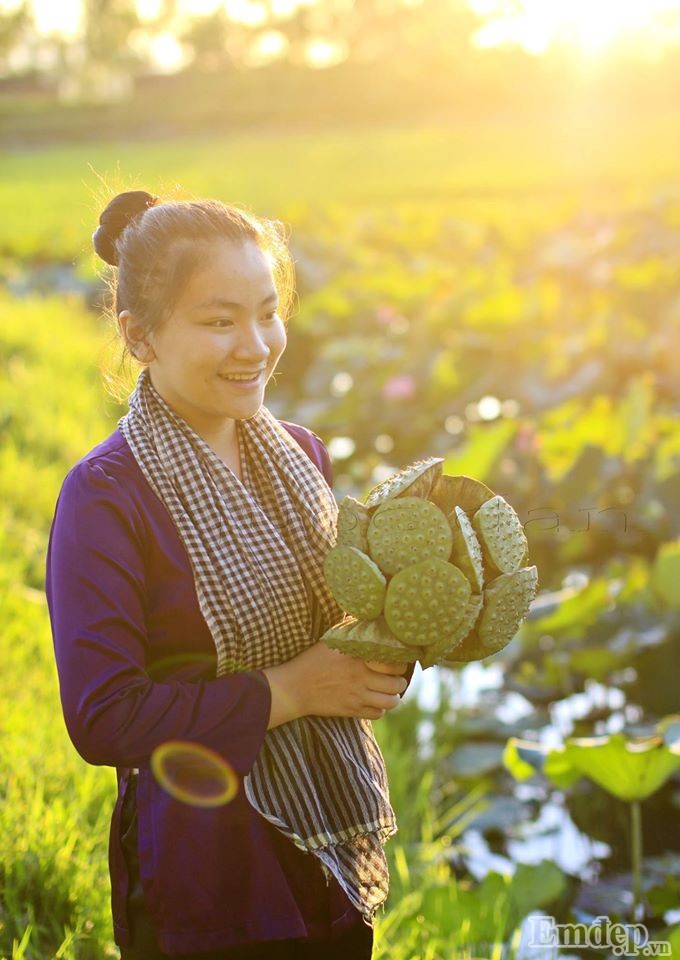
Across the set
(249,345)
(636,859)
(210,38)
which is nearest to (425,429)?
(636,859)

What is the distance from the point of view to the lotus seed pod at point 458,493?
129 centimetres

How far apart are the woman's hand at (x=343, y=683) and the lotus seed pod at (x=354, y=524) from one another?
0.47ft

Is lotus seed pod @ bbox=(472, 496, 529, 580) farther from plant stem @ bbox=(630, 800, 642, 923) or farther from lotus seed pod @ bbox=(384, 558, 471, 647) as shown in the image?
plant stem @ bbox=(630, 800, 642, 923)

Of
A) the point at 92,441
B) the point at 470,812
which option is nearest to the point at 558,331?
the point at 92,441

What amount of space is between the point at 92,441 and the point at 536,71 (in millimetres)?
33848

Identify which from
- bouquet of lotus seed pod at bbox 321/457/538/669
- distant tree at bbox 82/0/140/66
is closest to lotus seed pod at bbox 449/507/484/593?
bouquet of lotus seed pod at bbox 321/457/538/669

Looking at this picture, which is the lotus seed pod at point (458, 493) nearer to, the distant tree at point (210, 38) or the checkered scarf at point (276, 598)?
the checkered scarf at point (276, 598)

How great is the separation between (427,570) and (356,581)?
3.0 inches

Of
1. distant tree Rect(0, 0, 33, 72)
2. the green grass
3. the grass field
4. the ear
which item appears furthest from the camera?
distant tree Rect(0, 0, 33, 72)

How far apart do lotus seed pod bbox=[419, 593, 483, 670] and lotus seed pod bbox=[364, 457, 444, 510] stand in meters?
0.12

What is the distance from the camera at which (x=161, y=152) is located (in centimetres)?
2534

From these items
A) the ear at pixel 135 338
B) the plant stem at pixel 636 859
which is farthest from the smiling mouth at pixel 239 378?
the plant stem at pixel 636 859

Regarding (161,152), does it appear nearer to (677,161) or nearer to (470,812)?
(677,161)

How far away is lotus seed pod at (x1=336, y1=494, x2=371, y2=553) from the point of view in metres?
1.26
